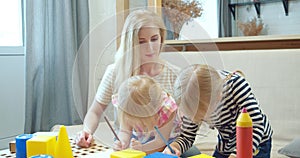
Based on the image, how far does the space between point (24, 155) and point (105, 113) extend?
11.1 inches

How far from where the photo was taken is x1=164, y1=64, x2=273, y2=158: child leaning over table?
3.35ft

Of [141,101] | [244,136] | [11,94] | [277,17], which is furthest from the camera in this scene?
[11,94]

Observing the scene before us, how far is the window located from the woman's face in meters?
2.04

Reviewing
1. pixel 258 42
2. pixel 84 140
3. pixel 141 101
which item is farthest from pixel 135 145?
pixel 258 42

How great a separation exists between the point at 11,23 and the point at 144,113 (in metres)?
2.26

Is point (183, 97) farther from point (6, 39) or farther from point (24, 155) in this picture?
point (6, 39)

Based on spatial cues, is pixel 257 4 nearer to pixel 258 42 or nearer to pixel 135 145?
pixel 258 42

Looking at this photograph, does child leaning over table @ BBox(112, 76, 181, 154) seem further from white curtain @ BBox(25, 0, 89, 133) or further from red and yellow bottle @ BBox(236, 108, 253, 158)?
white curtain @ BBox(25, 0, 89, 133)

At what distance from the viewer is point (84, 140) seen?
1.37 m

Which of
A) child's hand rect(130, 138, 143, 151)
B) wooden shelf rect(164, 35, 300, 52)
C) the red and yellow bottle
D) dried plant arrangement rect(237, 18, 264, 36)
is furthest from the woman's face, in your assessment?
dried plant arrangement rect(237, 18, 264, 36)

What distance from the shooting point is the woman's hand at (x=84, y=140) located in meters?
1.36

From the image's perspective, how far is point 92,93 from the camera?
1.33 m

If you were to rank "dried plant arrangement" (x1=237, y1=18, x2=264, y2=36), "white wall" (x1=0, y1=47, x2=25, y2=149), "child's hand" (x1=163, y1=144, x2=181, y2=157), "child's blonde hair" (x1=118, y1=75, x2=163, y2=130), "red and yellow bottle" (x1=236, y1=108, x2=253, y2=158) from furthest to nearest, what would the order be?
1. "white wall" (x1=0, y1=47, x2=25, y2=149)
2. "dried plant arrangement" (x1=237, y1=18, x2=264, y2=36)
3. "child's hand" (x1=163, y1=144, x2=181, y2=157)
4. "child's blonde hair" (x1=118, y1=75, x2=163, y2=130)
5. "red and yellow bottle" (x1=236, y1=108, x2=253, y2=158)

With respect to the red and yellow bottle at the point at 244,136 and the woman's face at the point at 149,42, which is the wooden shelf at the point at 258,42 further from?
the red and yellow bottle at the point at 244,136
